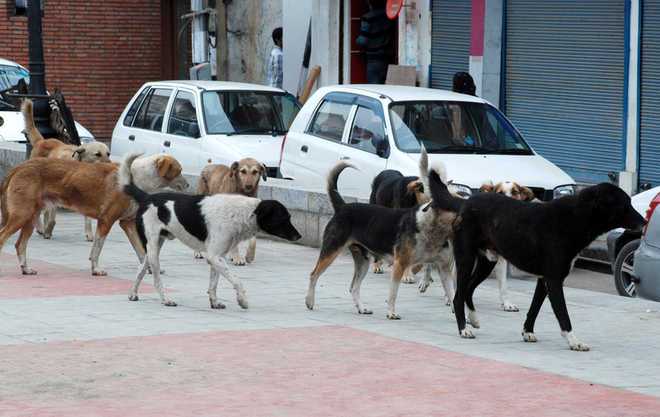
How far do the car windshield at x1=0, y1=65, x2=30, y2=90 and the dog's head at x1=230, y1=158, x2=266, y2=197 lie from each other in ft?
34.0

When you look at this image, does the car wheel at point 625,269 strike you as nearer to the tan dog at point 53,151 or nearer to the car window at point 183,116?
the tan dog at point 53,151

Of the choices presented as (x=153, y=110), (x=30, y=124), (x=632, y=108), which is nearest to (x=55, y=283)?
(x=30, y=124)

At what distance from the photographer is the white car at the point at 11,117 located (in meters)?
22.4

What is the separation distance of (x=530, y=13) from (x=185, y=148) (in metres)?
6.48

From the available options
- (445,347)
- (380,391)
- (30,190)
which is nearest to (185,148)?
(30,190)

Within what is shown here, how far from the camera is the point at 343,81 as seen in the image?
87.6ft

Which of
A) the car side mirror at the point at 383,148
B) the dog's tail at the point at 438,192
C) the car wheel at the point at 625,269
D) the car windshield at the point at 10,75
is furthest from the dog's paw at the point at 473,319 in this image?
the car windshield at the point at 10,75

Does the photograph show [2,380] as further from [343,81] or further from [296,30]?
[296,30]

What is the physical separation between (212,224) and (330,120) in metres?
5.32

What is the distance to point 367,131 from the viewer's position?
16.0 m

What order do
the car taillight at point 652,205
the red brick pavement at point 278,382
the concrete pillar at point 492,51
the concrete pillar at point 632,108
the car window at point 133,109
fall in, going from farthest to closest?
the concrete pillar at point 492,51
the concrete pillar at point 632,108
the car window at point 133,109
the car taillight at point 652,205
the red brick pavement at point 278,382

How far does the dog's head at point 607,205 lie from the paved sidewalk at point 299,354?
35.8 inches

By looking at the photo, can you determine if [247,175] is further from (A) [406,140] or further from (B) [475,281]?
(B) [475,281]

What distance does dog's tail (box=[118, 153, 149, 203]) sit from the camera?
1215 cm
